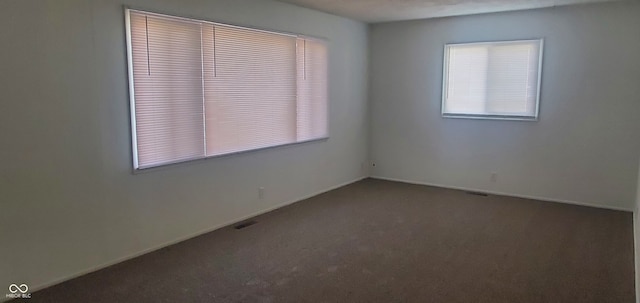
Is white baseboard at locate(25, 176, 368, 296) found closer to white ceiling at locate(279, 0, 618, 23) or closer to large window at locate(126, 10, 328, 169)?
large window at locate(126, 10, 328, 169)

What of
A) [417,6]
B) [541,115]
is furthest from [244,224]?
[541,115]

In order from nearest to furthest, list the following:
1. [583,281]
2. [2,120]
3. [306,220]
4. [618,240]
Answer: [2,120] → [583,281] → [618,240] → [306,220]

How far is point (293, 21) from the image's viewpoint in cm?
494

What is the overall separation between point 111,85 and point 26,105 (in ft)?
1.96

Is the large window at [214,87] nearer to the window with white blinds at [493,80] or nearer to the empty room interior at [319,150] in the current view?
the empty room interior at [319,150]

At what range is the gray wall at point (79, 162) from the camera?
280cm

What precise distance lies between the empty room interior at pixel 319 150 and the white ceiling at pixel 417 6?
6 centimetres

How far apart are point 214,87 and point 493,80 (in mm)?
3475

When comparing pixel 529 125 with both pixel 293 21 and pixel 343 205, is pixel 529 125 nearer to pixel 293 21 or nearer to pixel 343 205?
pixel 343 205

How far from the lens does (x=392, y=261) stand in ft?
11.5

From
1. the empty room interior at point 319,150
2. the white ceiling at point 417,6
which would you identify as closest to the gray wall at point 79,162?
the empty room interior at point 319,150

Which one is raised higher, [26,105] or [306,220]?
[26,105]

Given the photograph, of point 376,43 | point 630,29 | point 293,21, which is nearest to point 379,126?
point 376,43

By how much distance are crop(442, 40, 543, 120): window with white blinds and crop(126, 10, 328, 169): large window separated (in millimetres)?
1793
